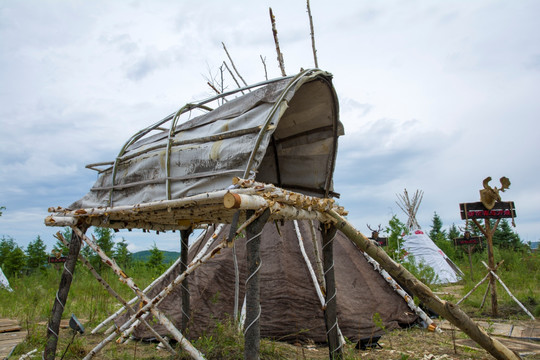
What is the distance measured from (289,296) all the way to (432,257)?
10.3 metres

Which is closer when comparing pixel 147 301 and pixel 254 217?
pixel 254 217

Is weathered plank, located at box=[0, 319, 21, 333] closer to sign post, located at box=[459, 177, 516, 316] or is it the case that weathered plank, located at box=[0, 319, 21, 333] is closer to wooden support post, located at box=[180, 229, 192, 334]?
wooden support post, located at box=[180, 229, 192, 334]

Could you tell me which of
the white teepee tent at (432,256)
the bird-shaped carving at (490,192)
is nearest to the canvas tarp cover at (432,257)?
the white teepee tent at (432,256)

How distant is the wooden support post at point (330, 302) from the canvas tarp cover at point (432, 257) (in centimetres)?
1001

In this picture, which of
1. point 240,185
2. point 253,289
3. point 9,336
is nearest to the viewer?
point 240,185

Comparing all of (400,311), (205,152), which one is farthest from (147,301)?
(400,311)

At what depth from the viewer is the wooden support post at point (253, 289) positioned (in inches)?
133

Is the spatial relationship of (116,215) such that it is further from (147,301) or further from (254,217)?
(254,217)

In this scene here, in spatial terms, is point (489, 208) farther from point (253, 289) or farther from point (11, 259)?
point (11, 259)

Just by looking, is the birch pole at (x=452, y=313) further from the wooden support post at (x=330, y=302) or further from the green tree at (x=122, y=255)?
the green tree at (x=122, y=255)

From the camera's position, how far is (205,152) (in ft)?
12.8

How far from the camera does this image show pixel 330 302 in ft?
15.6

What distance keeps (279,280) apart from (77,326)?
2913 millimetres

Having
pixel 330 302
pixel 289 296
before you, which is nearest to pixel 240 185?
pixel 330 302
